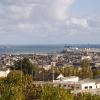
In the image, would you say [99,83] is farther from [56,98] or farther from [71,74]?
[56,98]

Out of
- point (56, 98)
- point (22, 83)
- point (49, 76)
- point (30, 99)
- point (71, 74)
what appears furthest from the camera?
point (71, 74)

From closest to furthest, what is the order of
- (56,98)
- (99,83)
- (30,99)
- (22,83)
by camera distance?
1. (56,98)
2. (30,99)
3. (22,83)
4. (99,83)

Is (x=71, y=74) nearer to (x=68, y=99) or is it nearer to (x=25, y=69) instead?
(x=25, y=69)

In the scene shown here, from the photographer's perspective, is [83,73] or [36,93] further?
[83,73]

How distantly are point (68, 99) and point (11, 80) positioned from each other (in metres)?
14.8

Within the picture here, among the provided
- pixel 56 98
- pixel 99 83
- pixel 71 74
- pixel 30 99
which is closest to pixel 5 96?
pixel 56 98

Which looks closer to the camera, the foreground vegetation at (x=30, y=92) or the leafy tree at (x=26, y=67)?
the foreground vegetation at (x=30, y=92)

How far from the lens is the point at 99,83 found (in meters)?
48.2

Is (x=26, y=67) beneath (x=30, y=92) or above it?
above

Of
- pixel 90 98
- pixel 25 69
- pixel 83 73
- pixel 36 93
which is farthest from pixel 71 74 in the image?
pixel 90 98

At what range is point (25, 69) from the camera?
54.5 m

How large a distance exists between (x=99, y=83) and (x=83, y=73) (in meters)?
10.3

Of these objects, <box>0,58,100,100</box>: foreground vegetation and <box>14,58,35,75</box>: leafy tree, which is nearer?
<box>0,58,100,100</box>: foreground vegetation

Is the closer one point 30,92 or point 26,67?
point 30,92
